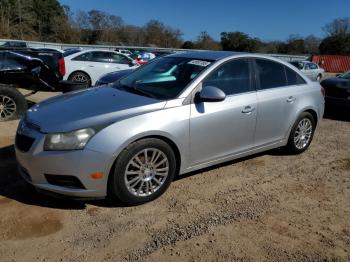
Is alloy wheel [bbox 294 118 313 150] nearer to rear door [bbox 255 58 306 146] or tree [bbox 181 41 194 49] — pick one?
rear door [bbox 255 58 306 146]

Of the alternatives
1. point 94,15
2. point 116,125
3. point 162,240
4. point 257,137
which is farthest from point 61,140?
point 94,15

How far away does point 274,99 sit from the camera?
16.4 feet

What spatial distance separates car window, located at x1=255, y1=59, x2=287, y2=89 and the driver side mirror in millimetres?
991

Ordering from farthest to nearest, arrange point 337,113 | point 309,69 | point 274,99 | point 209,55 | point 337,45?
point 337,45, point 309,69, point 337,113, point 274,99, point 209,55

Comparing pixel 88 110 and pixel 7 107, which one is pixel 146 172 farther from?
pixel 7 107

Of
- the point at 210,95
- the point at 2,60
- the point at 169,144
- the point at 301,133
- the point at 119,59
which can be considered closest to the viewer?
the point at 169,144

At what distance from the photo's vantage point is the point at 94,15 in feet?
234

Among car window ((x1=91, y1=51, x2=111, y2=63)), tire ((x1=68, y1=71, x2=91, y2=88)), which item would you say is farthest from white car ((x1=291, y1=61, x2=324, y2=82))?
tire ((x1=68, y1=71, x2=91, y2=88))

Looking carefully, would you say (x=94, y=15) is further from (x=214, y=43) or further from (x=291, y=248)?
(x=291, y=248)

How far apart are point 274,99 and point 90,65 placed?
8255 mm

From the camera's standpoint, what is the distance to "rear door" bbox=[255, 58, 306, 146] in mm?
4891

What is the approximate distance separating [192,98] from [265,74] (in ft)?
4.69

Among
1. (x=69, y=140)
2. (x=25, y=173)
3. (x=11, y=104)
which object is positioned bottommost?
(x=25, y=173)

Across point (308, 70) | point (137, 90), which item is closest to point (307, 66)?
point (308, 70)
